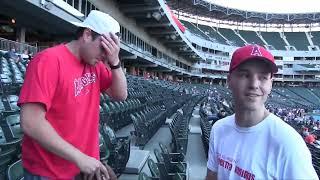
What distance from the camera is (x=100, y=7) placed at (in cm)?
2358

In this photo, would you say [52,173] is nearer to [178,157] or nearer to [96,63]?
[96,63]

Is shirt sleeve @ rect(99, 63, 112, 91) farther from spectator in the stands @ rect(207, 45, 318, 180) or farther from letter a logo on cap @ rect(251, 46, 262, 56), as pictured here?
letter a logo on cap @ rect(251, 46, 262, 56)

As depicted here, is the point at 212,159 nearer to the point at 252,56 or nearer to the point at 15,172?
the point at 252,56

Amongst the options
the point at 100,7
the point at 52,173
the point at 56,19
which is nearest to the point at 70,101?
the point at 52,173

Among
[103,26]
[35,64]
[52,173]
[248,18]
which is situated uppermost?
[248,18]

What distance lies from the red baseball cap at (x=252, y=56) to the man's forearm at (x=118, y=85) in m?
0.83

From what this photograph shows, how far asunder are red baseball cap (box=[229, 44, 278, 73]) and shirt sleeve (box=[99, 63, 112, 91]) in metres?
0.89

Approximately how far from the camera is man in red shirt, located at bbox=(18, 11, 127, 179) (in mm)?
1760

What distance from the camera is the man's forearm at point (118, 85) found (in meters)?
2.31

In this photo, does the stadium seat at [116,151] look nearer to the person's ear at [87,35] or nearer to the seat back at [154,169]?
the seat back at [154,169]

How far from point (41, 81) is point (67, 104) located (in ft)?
0.70

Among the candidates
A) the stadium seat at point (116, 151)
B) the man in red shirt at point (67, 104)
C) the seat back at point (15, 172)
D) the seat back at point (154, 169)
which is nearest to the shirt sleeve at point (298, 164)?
the man in red shirt at point (67, 104)

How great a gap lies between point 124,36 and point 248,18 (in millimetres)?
56501

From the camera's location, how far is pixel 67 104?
76.6 inches
